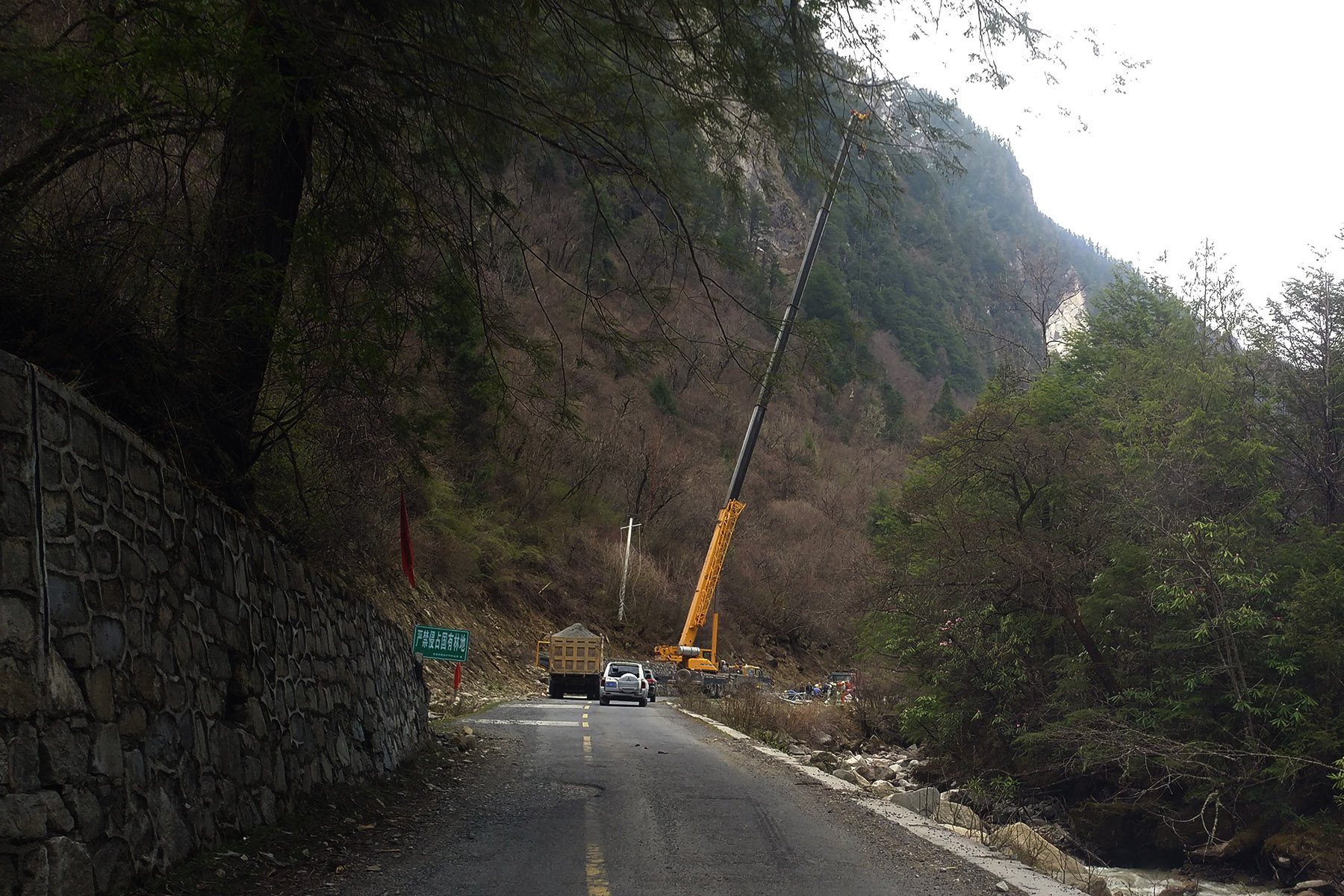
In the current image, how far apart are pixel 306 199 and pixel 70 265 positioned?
12.9ft

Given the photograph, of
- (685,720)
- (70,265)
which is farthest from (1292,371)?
(70,265)

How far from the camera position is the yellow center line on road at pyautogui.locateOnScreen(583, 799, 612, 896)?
658cm

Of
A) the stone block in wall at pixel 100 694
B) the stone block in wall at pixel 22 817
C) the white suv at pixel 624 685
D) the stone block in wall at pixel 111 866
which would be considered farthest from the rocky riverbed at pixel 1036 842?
the white suv at pixel 624 685

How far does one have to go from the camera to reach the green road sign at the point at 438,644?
1966 cm

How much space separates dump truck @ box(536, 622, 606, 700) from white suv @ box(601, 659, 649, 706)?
1.26 m

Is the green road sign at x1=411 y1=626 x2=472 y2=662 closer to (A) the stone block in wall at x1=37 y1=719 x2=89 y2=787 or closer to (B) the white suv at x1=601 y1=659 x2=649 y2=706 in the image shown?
(B) the white suv at x1=601 y1=659 x2=649 y2=706

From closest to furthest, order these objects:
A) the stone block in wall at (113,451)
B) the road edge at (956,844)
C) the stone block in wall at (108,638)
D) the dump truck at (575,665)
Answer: the stone block in wall at (108,638)
the stone block in wall at (113,451)
the road edge at (956,844)
the dump truck at (575,665)

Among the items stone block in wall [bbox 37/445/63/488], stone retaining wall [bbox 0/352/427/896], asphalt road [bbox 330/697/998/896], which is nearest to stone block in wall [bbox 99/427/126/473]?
stone retaining wall [bbox 0/352/427/896]

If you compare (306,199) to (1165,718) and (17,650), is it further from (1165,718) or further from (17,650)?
(1165,718)

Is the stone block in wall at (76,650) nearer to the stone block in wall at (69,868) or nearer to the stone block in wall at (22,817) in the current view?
the stone block in wall at (22,817)

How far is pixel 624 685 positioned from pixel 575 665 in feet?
9.28

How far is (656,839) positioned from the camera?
27.6 feet

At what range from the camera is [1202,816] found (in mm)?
19312

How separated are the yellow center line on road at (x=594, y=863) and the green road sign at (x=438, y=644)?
10628mm
